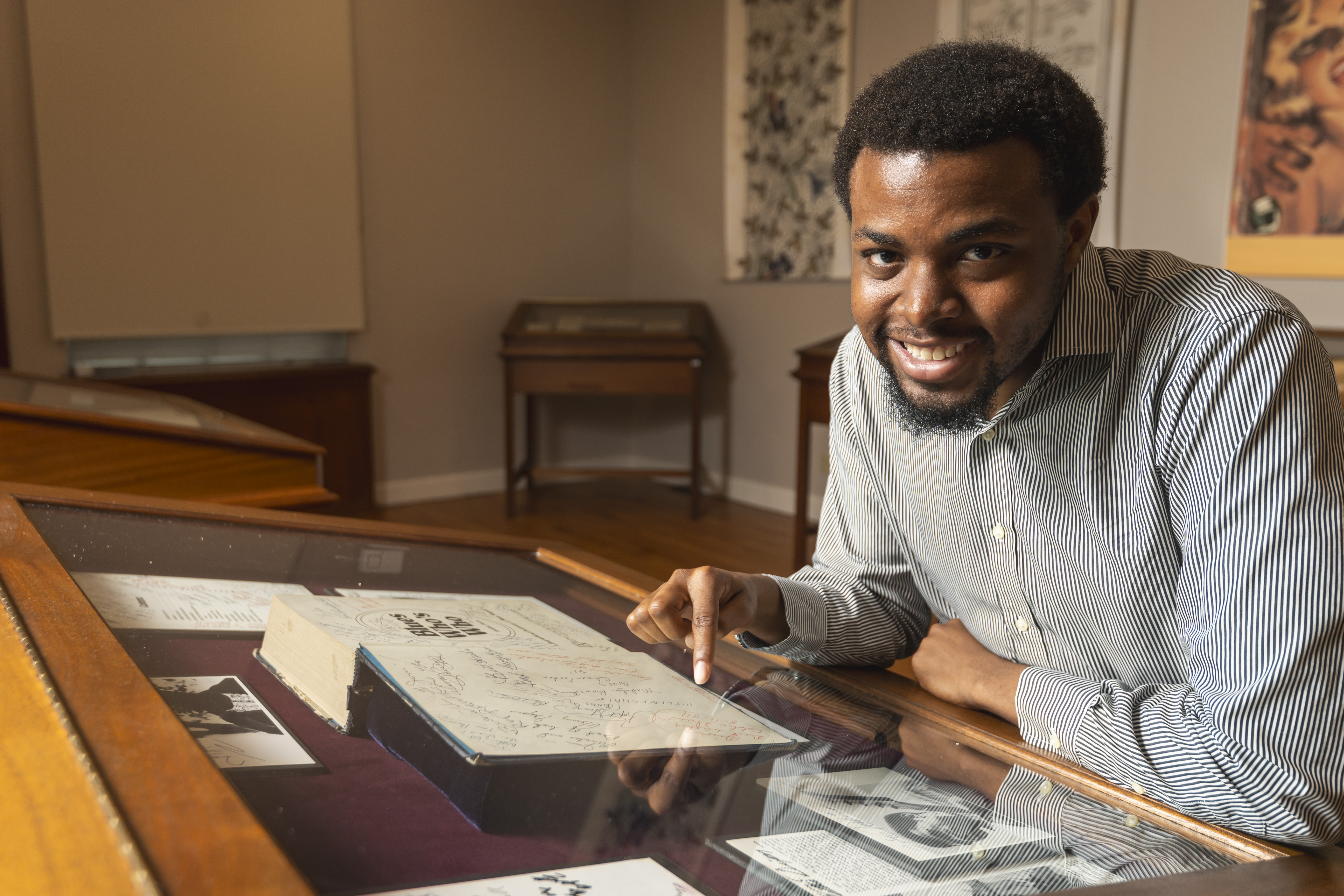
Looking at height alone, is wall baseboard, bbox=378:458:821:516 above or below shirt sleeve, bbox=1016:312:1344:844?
below

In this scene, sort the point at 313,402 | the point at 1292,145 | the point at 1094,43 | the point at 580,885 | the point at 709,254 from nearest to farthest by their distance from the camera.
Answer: the point at 580,885
the point at 1292,145
the point at 1094,43
the point at 313,402
the point at 709,254

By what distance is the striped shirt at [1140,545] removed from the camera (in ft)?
2.71

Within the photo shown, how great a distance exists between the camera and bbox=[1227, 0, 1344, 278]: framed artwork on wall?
2.99 m

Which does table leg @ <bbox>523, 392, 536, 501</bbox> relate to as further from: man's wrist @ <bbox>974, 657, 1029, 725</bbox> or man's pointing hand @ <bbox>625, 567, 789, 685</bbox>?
man's wrist @ <bbox>974, 657, 1029, 725</bbox>

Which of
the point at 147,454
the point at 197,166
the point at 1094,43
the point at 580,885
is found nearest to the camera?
the point at 580,885

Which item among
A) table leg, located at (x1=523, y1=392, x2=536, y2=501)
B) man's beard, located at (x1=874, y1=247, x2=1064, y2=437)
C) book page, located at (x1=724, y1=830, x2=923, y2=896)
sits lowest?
table leg, located at (x1=523, y1=392, x2=536, y2=501)

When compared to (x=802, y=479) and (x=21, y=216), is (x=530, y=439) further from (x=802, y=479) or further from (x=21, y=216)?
(x=21, y=216)

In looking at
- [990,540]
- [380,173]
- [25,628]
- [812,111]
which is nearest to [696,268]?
[812,111]

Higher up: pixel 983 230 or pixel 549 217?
pixel 549 217

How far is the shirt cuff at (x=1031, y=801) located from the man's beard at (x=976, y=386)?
14.9 inches

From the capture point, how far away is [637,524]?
5000 mm

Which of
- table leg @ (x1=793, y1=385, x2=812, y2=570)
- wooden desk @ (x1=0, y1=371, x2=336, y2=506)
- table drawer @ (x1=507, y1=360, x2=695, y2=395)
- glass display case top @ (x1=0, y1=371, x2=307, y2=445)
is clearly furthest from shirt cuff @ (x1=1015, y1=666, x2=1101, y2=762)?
table drawer @ (x1=507, y1=360, x2=695, y2=395)

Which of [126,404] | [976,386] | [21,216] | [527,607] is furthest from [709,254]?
[976,386]

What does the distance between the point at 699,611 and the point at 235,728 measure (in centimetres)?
43
